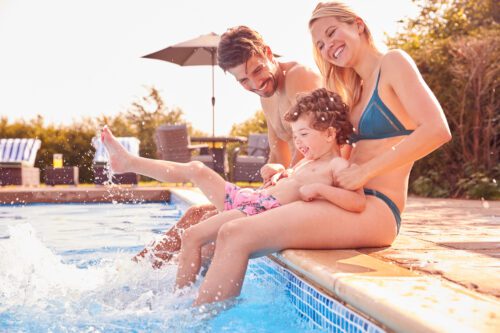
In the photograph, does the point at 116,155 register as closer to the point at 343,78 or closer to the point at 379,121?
the point at 343,78

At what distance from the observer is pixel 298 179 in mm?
2859

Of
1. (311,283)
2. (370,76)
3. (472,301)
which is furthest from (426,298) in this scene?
(370,76)

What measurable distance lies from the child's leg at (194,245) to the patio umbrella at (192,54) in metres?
9.53

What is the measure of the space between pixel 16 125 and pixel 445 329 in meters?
17.0

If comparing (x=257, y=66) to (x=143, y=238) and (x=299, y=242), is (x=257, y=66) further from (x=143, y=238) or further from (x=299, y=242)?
(x=143, y=238)

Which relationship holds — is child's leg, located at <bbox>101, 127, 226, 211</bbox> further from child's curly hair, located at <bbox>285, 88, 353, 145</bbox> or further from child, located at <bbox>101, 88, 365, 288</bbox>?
child's curly hair, located at <bbox>285, 88, 353, 145</bbox>

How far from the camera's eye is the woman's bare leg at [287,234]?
246 cm

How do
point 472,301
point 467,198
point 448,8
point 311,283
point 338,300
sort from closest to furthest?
point 472,301
point 338,300
point 311,283
point 467,198
point 448,8

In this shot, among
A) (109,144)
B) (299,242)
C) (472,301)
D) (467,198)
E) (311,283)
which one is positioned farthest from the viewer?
(467,198)

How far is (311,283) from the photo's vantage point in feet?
8.20

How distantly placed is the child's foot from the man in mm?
486

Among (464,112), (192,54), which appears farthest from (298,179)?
(192,54)

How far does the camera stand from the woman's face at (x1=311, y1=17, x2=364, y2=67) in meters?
2.82

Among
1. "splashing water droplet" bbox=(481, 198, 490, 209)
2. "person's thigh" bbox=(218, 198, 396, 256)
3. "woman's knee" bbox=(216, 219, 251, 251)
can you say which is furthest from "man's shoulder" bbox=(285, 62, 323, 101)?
"splashing water droplet" bbox=(481, 198, 490, 209)
